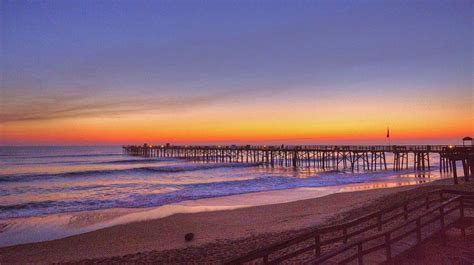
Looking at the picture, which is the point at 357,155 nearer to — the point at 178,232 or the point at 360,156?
the point at 360,156

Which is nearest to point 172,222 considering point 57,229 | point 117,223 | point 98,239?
point 117,223

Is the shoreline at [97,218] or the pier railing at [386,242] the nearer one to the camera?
the pier railing at [386,242]

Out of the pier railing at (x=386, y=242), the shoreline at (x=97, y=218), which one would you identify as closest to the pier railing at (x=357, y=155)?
the shoreline at (x=97, y=218)

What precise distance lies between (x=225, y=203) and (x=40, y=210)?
980 cm

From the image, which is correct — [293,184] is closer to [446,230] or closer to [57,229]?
[57,229]

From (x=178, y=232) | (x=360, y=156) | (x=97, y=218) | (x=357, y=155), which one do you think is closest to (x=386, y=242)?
(x=178, y=232)

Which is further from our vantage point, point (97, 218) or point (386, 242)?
point (97, 218)

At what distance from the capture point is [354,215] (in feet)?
47.8

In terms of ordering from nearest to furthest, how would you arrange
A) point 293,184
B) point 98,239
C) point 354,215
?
point 98,239, point 354,215, point 293,184

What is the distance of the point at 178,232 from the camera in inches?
541

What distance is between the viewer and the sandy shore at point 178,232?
1120 cm

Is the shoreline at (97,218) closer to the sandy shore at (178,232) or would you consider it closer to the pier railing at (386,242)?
the sandy shore at (178,232)

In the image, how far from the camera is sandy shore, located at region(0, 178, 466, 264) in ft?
36.7

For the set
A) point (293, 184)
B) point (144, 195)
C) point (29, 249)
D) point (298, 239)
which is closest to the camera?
point (298, 239)
